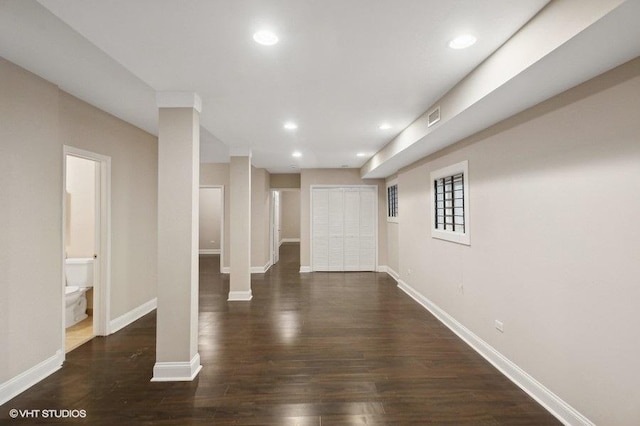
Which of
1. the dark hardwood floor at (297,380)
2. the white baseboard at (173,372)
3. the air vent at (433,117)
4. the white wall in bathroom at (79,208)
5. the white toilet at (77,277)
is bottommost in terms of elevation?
the dark hardwood floor at (297,380)

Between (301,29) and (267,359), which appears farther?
(267,359)

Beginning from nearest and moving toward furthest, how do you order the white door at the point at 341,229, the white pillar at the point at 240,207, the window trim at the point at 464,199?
the window trim at the point at 464,199, the white pillar at the point at 240,207, the white door at the point at 341,229

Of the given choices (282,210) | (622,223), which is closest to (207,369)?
(622,223)

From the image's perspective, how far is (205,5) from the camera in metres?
1.58

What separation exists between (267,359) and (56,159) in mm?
2805

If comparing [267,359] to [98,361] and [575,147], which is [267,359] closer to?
[98,361]

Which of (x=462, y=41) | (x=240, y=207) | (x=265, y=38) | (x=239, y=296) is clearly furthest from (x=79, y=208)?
(x=462, y=41)

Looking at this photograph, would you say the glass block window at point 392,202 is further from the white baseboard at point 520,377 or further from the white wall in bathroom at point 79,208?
the white wall in bathroom at point 79,208

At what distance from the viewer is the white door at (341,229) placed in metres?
7.60

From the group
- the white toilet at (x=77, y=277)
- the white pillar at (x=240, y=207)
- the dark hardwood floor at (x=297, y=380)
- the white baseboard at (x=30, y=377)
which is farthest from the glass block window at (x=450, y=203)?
the white toilet at (x=77, y=277)

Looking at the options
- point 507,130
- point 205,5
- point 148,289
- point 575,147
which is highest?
point 205,5

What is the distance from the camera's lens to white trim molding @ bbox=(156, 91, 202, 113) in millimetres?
2697

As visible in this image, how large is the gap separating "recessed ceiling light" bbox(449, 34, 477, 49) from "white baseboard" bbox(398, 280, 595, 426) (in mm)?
2583

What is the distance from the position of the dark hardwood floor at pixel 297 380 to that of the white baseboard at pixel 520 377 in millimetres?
73
